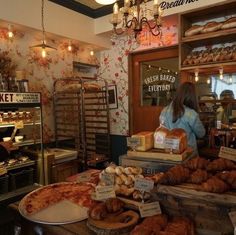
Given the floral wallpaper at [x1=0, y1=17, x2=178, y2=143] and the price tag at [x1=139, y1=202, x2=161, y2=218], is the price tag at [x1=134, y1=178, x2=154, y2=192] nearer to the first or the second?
the price tag at [x1=139, y1=202, x2=161, y2=218]

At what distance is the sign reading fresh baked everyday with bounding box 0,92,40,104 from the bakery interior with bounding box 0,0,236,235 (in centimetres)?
1

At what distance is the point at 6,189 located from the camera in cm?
279

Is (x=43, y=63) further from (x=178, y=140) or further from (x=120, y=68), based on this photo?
(x=178, y=140)

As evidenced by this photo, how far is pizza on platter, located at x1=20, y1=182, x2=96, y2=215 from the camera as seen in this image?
4.55 ft

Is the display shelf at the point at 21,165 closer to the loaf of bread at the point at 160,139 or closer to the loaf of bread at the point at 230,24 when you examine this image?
the loaf of bread at the point at 160,139

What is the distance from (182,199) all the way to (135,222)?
229 millimetres

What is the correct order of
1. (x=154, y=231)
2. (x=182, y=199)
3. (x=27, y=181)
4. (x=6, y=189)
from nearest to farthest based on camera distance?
1. (x=154, y=231)
2. (x=182, y=199)
3. (x=6, y=189)
4. (x=27, y=181)

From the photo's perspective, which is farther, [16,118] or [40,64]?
[40,64]

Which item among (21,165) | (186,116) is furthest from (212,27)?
(21,165)

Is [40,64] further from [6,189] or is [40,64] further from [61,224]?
[61,224]

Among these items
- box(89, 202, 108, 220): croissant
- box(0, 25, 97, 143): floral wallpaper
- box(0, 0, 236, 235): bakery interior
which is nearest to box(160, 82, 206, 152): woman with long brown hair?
box(0, 0, 236, 235): bakery interior

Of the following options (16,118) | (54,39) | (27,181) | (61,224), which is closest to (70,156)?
(27,181)

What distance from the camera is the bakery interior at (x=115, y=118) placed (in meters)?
1.15

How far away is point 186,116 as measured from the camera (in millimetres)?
2500
